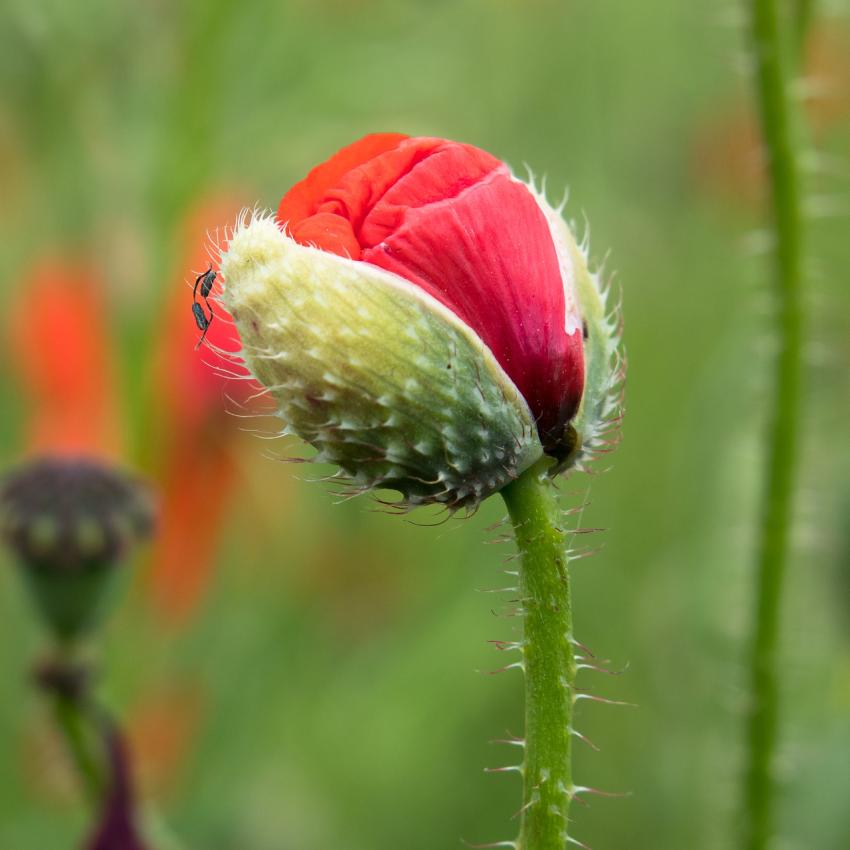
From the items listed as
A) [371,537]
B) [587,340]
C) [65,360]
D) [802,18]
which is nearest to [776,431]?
[802,18]

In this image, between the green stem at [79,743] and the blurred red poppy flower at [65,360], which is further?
the blurred red poppy flower at [65,360]

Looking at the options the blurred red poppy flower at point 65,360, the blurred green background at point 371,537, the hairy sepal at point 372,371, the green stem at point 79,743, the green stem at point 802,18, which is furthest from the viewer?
the blurred red poppy flower at point 65,360

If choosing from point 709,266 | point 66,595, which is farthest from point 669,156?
point 66,595

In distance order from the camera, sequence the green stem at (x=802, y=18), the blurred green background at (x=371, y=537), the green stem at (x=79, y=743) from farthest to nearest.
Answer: the blurred green background at (x=371, y=537)
the green stem at (x=802, y=18)
the green stem at (x=79, y=743)

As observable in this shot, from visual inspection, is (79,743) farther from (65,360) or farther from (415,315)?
(65,360)

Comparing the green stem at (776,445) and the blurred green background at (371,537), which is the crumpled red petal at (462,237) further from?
the blurred green background at (371,537)

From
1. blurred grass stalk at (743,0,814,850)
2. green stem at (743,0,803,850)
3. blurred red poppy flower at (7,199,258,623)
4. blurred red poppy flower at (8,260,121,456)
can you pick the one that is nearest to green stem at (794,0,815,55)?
blurred grass stalk at (743,0,814,850)

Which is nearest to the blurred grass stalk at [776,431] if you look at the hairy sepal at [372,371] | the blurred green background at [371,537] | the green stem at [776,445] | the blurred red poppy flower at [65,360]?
the green stem at [776,445]

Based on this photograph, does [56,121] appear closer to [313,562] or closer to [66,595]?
[313,562]
